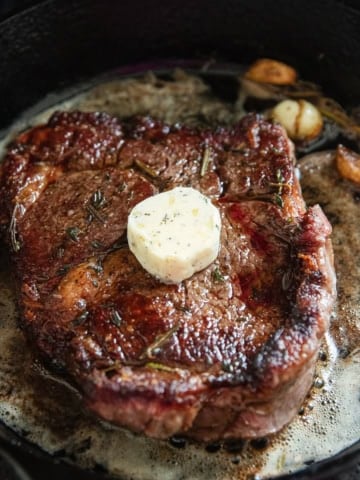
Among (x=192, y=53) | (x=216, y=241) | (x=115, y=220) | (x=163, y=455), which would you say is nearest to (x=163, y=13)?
(x=192, y=53)

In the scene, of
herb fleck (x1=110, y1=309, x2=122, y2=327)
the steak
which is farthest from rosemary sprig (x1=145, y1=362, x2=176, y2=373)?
herb fleck (x1=110, y1=309, x2=122, y2=327)

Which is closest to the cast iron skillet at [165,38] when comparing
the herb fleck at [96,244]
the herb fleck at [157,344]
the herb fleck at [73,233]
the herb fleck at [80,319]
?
the herb fleck at [73,233]

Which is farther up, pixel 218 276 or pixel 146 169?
pixel 146 169

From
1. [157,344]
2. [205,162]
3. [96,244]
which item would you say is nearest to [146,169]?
[205,162]

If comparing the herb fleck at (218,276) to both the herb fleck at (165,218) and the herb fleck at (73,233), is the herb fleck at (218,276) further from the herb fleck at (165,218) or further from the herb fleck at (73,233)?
the herb fleck at (73,233)

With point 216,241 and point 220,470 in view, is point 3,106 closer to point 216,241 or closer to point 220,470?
point 216,241

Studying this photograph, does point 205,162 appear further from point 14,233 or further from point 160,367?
point 160,367

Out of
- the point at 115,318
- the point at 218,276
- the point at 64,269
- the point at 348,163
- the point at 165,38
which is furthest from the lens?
the point at 165,38
